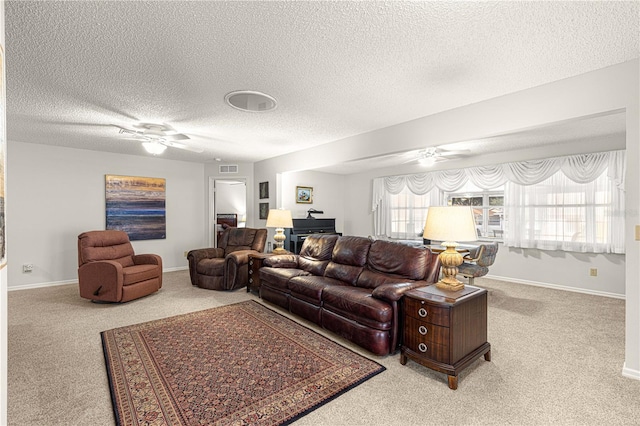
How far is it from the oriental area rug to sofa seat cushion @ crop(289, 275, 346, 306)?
0.31m

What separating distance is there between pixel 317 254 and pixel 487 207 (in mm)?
3877

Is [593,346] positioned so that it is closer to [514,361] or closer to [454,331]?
[514,361]

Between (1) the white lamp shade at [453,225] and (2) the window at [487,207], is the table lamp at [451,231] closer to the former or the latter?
(1) the white lamp shade at [453,225]

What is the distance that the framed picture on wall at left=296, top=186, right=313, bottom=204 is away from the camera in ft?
24.4

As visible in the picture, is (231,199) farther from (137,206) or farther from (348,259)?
(348,259)

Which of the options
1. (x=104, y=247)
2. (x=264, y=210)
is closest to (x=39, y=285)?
(x=104, y=247)

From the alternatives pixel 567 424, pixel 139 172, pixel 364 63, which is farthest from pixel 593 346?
pixel 139 172

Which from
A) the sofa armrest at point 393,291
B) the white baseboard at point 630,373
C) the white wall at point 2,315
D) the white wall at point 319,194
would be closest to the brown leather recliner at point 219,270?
the white wall at point 319,194

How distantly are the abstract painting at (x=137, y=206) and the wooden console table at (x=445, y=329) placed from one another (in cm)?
539

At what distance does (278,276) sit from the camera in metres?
3.77

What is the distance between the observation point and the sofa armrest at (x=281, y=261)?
4.19 m

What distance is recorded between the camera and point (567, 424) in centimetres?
175

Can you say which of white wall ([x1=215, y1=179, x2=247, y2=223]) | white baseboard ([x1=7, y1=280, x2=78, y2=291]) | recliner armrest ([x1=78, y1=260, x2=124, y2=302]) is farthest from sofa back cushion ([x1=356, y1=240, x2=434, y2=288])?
Answer: white wall ([x1=215, y1=179, x2=247, y2=223])

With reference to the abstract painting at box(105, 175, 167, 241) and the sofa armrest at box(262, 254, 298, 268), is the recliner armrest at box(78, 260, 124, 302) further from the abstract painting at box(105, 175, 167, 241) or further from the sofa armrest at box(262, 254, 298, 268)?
the sofa armrest at box(262, 254, 298, 268)
